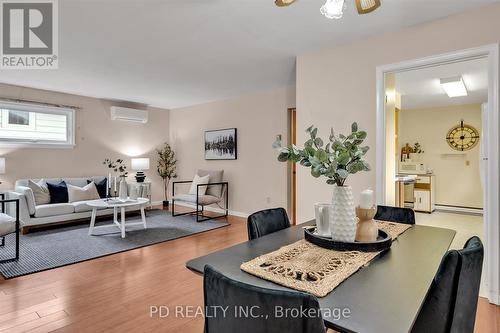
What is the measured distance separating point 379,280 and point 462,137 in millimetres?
6633

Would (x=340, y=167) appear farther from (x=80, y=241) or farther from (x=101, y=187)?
(x=101, y=187)

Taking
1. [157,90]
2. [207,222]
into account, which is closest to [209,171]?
[207,222]

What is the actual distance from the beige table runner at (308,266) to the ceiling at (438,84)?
3008 mm

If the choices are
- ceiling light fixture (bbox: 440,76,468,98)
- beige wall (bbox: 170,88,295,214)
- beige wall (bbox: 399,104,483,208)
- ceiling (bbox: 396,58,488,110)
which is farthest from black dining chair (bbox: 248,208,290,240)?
beige wall (bbox: 399,104,483,208)

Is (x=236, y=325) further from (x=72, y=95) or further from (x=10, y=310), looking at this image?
(x=72, y=95)

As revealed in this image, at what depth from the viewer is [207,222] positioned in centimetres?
494

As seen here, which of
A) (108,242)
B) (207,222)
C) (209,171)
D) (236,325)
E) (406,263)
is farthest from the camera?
(209,171)

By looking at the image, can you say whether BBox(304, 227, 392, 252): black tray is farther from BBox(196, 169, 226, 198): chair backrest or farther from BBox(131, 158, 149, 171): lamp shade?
BBox(131, 158, 149, 171): lamp shade

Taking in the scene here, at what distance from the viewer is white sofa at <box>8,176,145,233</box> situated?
4.03 m

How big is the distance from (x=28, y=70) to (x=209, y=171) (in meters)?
3.21

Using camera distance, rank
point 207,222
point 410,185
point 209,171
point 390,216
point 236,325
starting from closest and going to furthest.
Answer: point 236,325 < point 390,216 < point 207,222 < point 209,171 < point 410,185

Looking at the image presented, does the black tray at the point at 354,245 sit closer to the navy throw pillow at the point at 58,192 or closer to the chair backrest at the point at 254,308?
the chair backrest at the point at 254,308

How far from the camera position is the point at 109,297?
2.27m

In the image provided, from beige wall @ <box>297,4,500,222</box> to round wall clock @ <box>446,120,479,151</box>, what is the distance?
15.2ft
